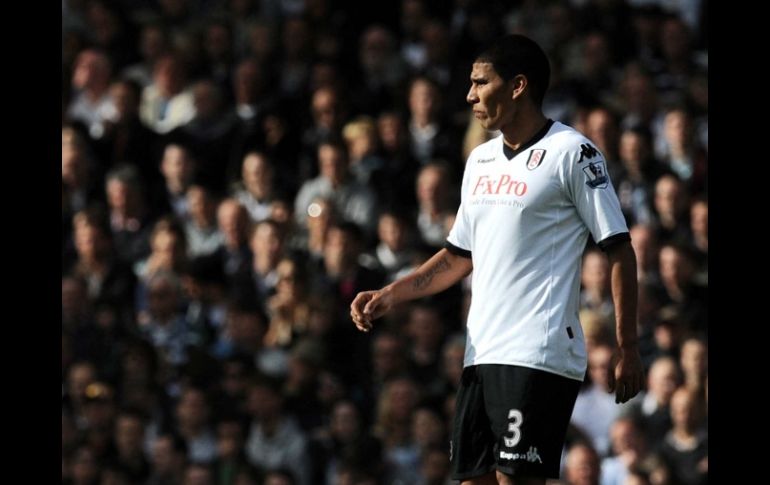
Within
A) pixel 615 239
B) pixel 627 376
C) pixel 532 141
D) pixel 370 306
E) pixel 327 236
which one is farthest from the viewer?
pixel 327 236

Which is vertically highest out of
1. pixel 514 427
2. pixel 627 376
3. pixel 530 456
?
pixel 627 376

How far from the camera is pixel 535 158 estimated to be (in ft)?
21.5

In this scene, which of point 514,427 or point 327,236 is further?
point 327,236

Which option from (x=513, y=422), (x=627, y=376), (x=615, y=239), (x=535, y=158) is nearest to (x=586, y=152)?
(x=535, y=158)

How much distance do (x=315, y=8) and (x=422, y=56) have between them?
4.18ft

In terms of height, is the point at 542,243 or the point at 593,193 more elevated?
the point at 593,193

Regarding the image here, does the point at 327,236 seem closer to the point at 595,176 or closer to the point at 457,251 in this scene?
the point at 457,251

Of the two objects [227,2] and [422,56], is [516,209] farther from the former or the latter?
[227,2]

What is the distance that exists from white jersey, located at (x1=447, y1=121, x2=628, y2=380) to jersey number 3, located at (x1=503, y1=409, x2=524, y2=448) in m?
0.19

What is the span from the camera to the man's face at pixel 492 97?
6.58 meters

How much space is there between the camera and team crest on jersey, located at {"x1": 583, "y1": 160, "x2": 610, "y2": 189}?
21.1 feet

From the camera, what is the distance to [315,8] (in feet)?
47.4

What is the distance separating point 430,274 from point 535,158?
0.72m

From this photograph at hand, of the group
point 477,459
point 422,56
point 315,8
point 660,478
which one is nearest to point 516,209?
point 477,459
